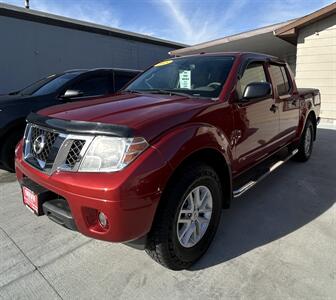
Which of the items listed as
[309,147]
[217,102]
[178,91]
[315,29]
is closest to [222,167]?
[217,102]

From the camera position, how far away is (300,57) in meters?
11.1

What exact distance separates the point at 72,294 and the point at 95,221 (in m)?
0.62

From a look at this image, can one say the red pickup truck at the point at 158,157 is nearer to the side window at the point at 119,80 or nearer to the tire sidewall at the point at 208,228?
the tire sidewall at the point at 208,228

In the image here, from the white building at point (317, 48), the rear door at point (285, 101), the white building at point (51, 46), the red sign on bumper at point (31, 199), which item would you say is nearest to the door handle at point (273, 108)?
the rear door at point (285, 101)

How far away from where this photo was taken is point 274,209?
374 centimetres

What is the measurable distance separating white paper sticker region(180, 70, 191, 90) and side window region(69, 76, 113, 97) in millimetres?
2355

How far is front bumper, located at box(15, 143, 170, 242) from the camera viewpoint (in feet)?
6.68

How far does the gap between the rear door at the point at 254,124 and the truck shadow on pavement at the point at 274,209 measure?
0.56 metres

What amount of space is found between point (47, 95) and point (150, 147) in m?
3.56

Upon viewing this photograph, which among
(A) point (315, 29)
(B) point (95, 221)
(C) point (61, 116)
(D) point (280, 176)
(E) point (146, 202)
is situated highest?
(A) point (315, 29)

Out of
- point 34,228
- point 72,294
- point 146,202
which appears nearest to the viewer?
point 146,202

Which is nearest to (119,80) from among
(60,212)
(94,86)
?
(94,86)

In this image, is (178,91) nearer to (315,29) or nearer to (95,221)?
(95,221)

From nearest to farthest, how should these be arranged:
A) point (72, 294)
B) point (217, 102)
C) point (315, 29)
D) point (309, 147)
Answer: point (72, 294) → point (217, 102) → point (309, 147) → point (315, 29)
